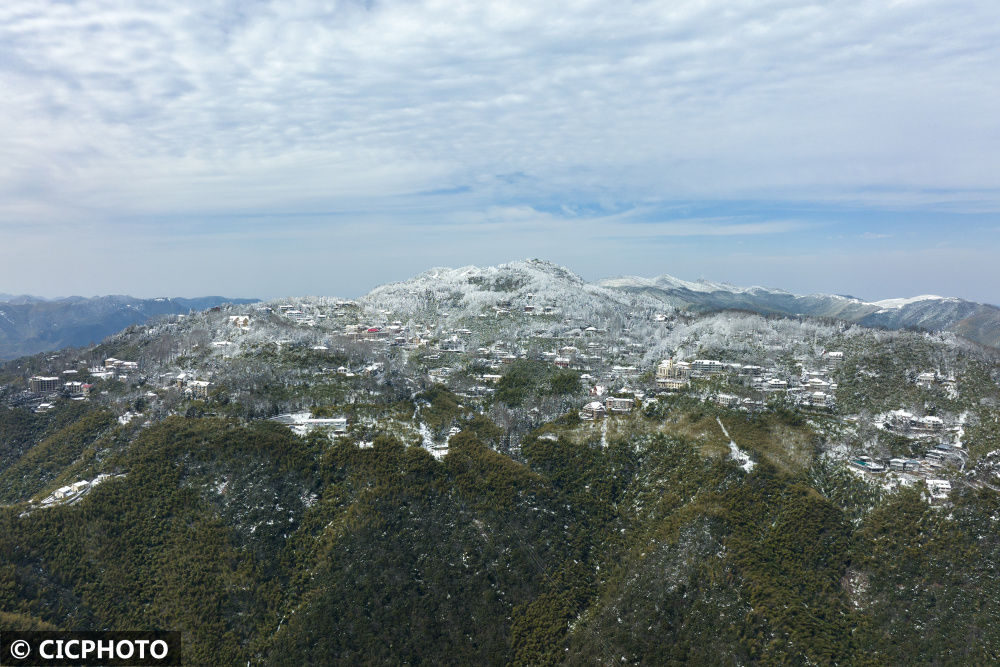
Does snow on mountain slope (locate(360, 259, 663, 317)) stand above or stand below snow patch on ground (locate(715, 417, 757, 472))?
above

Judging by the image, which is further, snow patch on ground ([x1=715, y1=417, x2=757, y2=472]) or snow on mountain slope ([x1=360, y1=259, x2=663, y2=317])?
snow on mountain slope ([x1=360, y1=259, x2=663, y2=317])

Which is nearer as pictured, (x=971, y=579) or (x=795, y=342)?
(x=971, y=579)

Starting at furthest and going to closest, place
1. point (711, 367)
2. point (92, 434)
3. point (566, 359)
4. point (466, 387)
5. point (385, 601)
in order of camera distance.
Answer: point (566, 359), point (466, 387), point (711, 367), point (92, 434), point (385, 601)

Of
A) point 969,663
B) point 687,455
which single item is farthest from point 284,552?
point 969,663

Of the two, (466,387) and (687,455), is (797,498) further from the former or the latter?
(466,387)

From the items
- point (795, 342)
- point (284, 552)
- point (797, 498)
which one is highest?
point (795, 342)

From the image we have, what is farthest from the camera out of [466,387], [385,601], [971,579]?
[466,387]

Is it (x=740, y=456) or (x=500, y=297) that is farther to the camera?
(x=500, y=297)

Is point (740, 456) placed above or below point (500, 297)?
below

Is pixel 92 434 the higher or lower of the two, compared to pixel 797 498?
higher

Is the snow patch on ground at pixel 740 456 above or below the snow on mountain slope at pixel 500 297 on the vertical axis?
below

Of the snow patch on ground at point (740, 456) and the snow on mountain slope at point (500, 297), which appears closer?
the snow patch on ground at point (740, 456)
